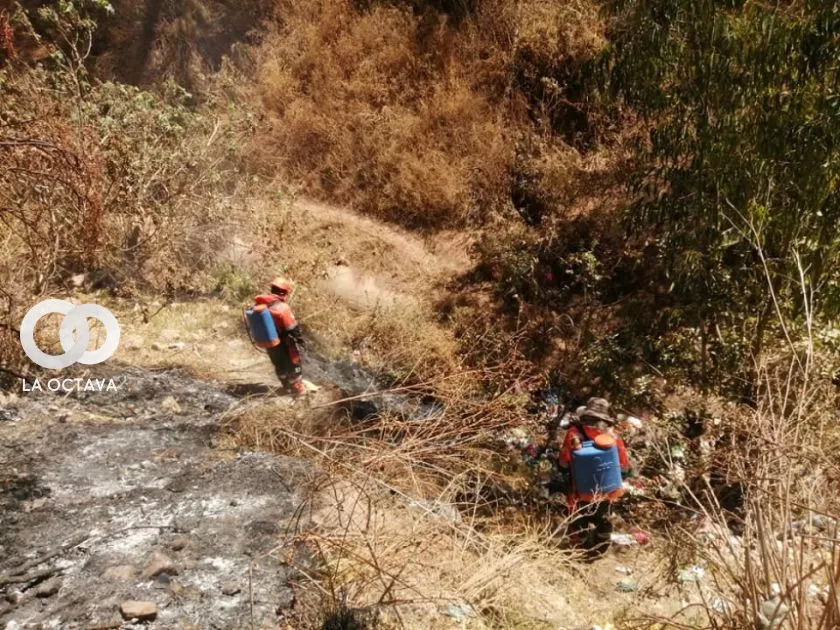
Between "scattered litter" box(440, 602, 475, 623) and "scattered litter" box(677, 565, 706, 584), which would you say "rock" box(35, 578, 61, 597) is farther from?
"scattered litter" box(677, 565, 706, 584)

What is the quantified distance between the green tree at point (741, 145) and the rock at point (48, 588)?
Answer: 4054 millimetres

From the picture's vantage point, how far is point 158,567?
309cm

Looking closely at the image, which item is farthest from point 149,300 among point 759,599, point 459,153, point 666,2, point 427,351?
point 759,599

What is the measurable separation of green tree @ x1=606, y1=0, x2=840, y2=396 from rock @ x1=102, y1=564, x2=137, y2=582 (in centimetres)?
373

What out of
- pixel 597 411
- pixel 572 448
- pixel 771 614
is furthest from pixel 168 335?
pixel 771 614

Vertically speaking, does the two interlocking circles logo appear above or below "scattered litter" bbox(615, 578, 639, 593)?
above

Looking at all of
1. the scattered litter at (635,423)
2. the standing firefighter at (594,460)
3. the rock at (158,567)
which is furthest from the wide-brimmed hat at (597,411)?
the rock at (158,567)

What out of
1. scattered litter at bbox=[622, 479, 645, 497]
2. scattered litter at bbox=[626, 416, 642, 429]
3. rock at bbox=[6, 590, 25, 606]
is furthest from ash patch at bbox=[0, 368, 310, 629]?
scattered litter at bbox=[626, 416, 642, 429]

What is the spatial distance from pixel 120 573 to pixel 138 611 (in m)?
0.33

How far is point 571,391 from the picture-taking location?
5.61m

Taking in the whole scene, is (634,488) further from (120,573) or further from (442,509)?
(120,573)

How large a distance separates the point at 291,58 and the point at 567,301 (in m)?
4.78

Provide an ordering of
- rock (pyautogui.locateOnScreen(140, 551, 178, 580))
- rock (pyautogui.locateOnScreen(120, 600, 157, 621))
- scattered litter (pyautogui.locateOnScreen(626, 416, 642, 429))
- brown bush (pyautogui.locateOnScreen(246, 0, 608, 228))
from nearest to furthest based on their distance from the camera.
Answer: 1. rock (pyautogui.locateOnScreen(120, 600, 157, 621))
2. rock (pyautogui.locateOnScreen(140, 551, 178, 580))
3. scattered litter (pyautogui.locateOnScreen(626, 416, 642, 429))
4. brown bush (pyautogui.locateOnScreen(246, 0, 608, 228))

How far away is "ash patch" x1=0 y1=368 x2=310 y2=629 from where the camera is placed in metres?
2.95
